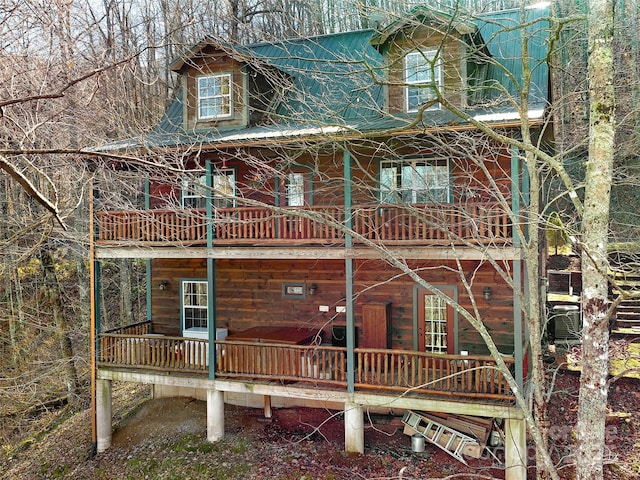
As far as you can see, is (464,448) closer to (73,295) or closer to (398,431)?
(398,431)

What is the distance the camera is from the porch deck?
10352 millimetres

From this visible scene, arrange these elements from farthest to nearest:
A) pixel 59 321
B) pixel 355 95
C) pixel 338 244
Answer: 1. pixel 59 321
2. pixel 355 95
3. pixel 338 244

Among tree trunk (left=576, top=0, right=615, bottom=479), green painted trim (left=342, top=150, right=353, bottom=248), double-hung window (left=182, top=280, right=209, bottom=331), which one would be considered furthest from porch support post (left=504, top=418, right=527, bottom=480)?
double-hung window (left=182, top=280, right=209, bottom=331)

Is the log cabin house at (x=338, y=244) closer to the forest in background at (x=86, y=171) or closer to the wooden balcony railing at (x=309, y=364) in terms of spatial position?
the wooden balcony railing at (x=309, y=364)

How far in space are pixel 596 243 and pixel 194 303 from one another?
1173 cm

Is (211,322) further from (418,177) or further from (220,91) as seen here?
(220,91)

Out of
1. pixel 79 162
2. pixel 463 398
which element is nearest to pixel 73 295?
pixel 79 162

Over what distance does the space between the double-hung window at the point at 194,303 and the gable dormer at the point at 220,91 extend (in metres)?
4.70

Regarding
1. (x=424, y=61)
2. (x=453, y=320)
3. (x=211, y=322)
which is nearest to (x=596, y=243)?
(x=453, y=320)

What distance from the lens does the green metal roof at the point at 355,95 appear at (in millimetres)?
10812

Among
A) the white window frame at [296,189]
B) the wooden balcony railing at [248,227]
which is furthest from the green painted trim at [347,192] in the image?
the white window frame at [296,189]

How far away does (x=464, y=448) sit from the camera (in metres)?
11.1

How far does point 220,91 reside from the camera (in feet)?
48.2

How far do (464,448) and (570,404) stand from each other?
3.97 m
